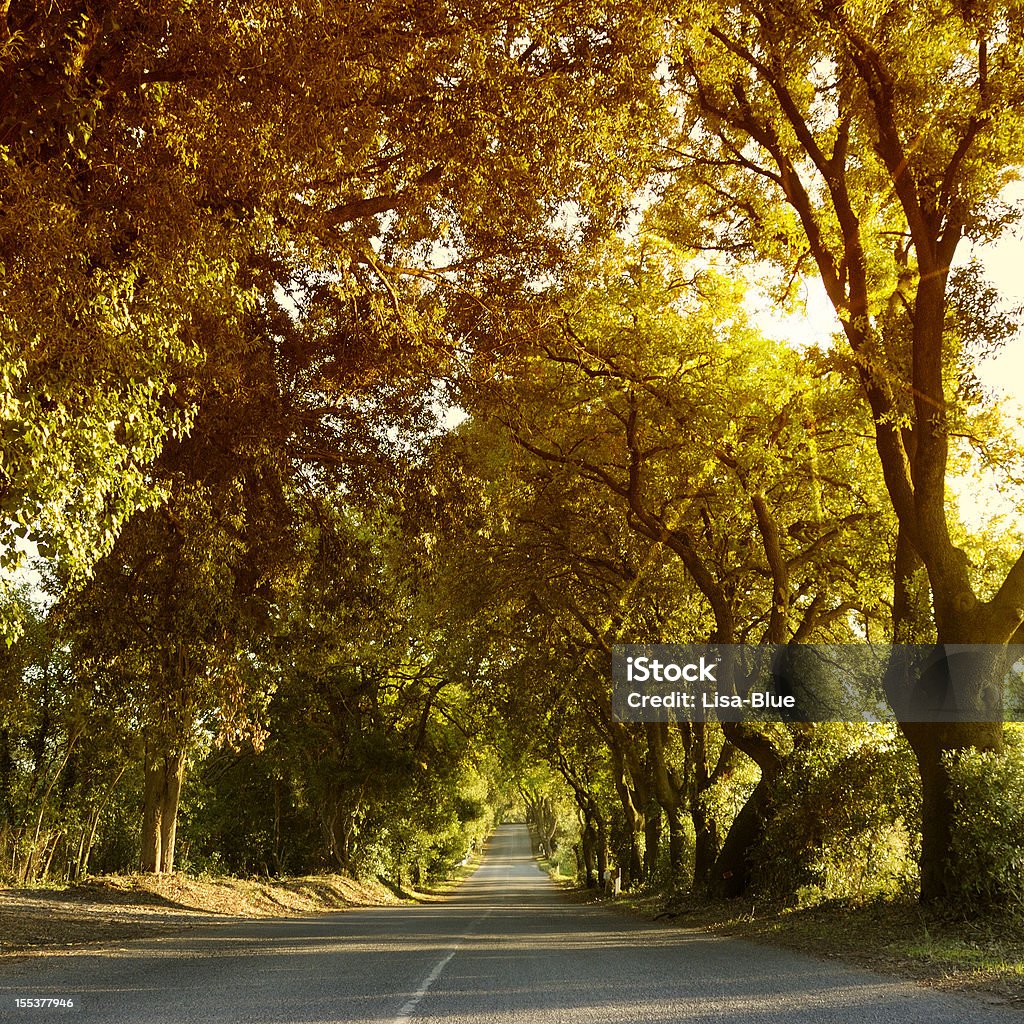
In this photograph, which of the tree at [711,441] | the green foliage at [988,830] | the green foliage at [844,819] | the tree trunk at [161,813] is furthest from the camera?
the tree trunk at [161,813]

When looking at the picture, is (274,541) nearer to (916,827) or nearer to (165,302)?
(165,302)

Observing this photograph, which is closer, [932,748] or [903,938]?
[903,938]

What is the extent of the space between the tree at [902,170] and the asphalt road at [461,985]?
455cm

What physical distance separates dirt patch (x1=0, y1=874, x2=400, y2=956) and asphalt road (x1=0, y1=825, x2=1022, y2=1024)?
1241mm

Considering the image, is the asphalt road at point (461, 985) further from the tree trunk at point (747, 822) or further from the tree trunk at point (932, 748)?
the tree trunk at point (747, 822)

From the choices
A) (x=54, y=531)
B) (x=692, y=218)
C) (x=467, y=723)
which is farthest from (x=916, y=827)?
(x=467, y=723)

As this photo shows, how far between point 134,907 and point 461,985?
37.5ft

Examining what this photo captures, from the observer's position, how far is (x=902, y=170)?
1291 cm

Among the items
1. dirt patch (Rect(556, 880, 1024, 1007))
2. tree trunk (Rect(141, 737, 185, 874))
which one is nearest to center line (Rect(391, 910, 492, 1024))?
dirt patch (Rect(556, 880, 1024, 1007))

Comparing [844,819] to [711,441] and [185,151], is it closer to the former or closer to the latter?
[711,441]

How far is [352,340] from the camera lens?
498 inches

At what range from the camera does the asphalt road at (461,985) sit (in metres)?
6.21

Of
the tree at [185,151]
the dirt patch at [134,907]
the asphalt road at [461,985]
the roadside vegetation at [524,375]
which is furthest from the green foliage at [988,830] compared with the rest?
the dirt patch at [134,907]

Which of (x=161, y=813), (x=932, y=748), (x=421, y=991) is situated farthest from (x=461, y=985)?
(x=161, y=813)
